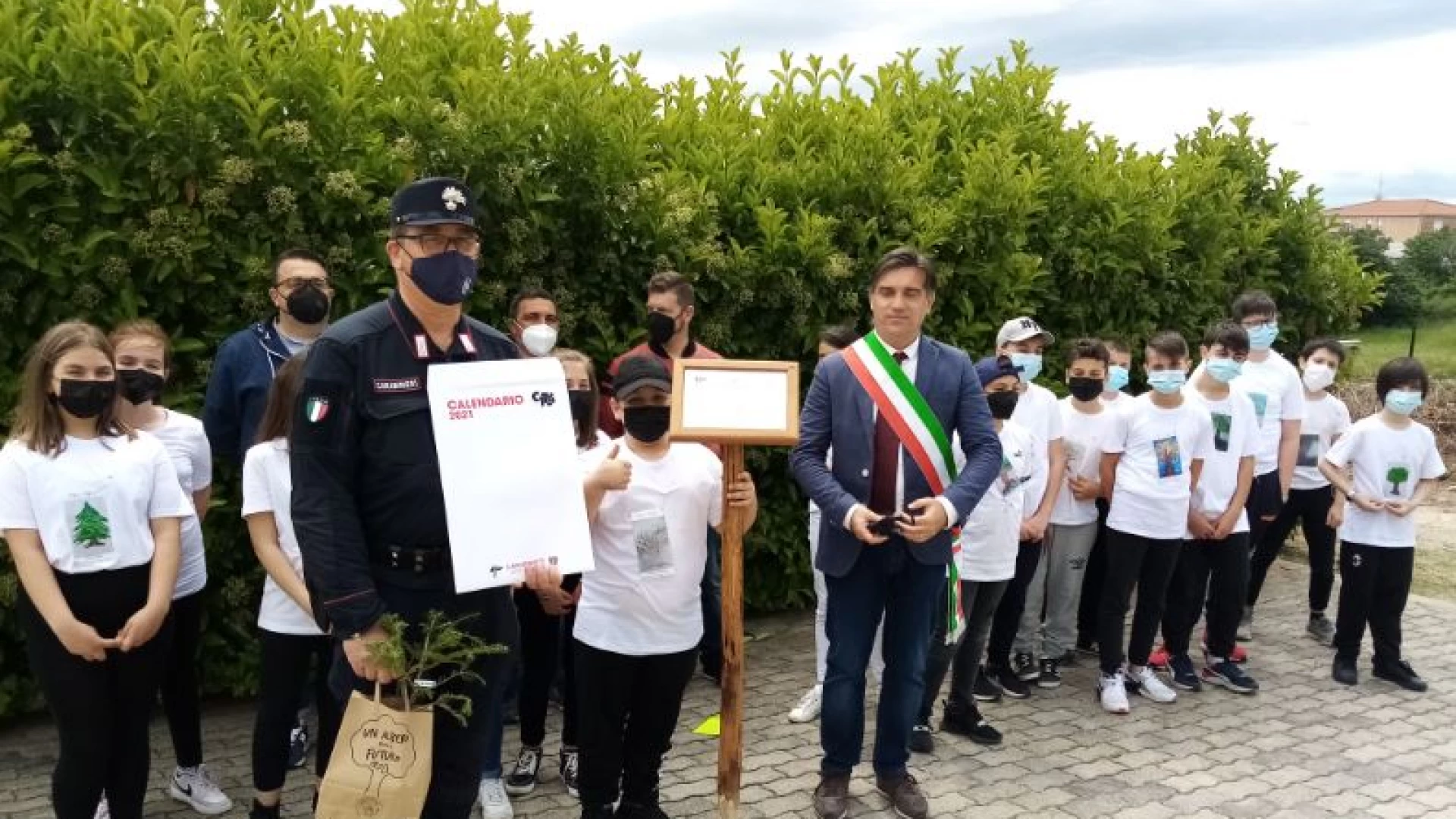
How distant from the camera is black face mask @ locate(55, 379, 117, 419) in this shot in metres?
3.89

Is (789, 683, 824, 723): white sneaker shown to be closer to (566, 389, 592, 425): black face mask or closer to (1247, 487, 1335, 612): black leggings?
(566, 389, 592, 425): black face mask

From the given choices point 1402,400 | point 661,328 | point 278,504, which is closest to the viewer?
point 278,504

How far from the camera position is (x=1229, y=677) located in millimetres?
6590

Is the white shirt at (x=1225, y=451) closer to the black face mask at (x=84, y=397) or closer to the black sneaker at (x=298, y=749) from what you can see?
the black sneaker at (x=298, y=749)

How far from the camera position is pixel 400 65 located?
5984 millimetres

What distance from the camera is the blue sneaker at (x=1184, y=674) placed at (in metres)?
6.52

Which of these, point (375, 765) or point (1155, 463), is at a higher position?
point (1155, 463)

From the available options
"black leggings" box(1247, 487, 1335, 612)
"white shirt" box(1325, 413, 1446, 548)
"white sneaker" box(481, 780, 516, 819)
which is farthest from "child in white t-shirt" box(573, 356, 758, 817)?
"black leggings" box(1247, 487, 1335, 612)

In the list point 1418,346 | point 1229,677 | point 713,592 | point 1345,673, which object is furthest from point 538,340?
point 1418,346

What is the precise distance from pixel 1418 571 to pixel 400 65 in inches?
362

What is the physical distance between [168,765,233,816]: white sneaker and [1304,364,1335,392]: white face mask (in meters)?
6.97

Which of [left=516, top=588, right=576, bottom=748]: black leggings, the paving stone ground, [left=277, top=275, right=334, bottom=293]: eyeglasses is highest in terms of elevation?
[left=277, top=275, right=334, bottom=293]: eyeglasses

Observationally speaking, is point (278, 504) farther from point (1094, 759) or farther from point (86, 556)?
point (1094, 759)

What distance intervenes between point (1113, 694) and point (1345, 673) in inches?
66.6
